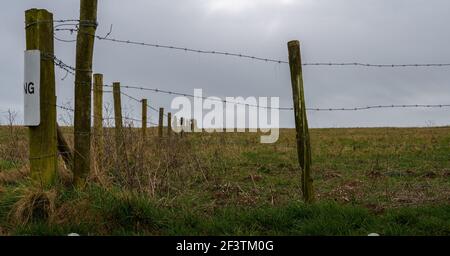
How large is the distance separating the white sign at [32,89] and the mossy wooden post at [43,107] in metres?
0.10

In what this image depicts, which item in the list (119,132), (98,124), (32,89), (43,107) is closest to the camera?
(32,89)

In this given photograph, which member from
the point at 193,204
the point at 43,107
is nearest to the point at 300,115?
the point at 193,204

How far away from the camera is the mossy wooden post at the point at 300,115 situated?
697cm

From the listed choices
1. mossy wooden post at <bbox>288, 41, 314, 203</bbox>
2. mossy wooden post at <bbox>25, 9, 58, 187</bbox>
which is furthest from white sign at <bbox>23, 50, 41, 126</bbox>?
mossy wooden post at <bbox>288, 41, 314, 203</bbox>

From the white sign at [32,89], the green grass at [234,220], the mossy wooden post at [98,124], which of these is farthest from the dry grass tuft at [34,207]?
the mossy wooden post at [98,124]

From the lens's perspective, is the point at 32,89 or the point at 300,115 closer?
the point at 32,89

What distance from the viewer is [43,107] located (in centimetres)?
697

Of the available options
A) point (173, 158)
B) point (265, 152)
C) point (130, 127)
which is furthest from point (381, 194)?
point (265, 152)

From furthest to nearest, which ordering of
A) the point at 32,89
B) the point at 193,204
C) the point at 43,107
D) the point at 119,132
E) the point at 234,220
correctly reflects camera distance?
the point at 119,132
the point at 193,204
the point at 43,107
the point at 32,89
the point at 234,220

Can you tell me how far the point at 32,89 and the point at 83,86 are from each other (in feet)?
2.00

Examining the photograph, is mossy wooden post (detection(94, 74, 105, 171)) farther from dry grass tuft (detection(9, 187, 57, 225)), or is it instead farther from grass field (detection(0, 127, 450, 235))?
dry grass tuft (detection(9, 187, 57, 225))

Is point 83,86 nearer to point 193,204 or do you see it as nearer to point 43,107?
point 43,107

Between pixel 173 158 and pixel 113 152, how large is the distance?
37.1 inches
